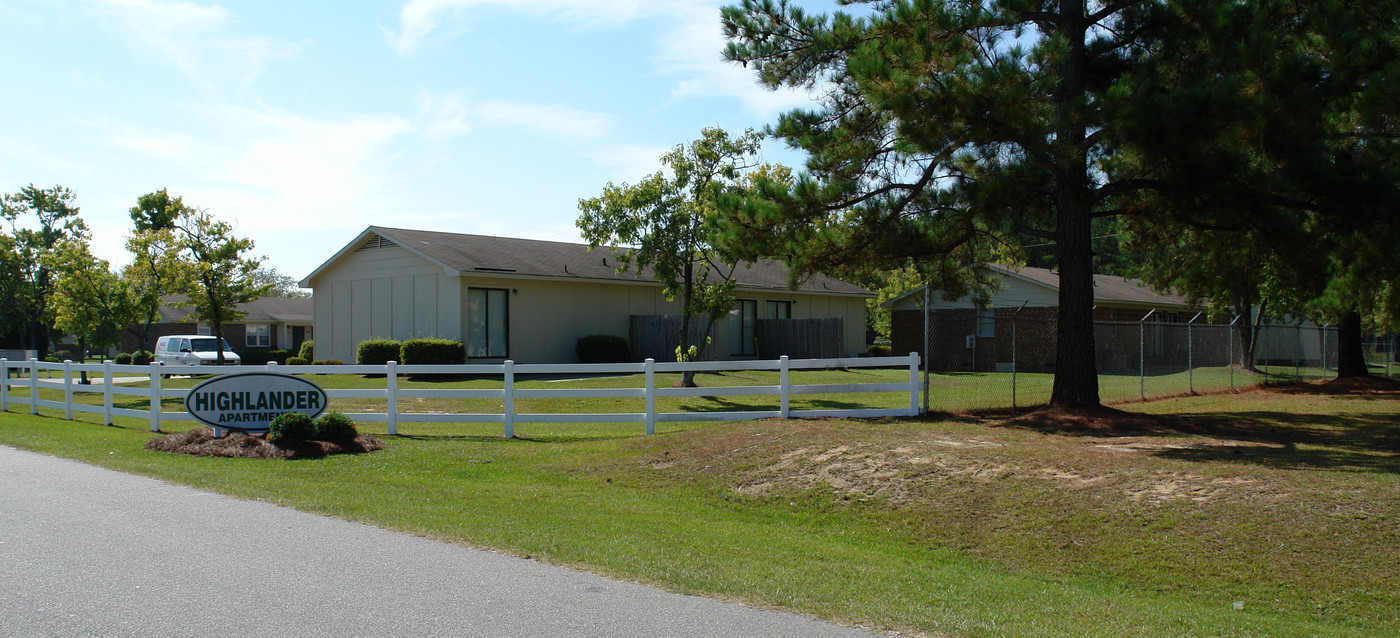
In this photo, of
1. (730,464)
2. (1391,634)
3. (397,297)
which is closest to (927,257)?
(730,464)

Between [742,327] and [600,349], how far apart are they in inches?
278

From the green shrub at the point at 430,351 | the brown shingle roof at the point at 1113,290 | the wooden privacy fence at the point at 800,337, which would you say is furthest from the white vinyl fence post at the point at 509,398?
the brown shingle roof at the point at 1113,290

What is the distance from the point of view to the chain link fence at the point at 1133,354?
22969 mm

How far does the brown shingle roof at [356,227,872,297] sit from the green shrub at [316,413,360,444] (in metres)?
14.5

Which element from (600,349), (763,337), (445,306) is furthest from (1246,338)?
(445,306)

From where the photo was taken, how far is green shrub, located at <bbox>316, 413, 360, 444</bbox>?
13.1 m

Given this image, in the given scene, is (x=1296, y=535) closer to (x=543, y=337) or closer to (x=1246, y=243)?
(x=1246, y=243)

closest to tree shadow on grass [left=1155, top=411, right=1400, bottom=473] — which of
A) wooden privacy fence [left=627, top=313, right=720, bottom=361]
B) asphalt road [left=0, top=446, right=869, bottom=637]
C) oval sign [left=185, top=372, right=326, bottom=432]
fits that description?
asphalt road [left=0, top=446, right=869, bottom=637]

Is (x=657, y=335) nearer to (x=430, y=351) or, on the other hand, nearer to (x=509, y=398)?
(x=430, y=351)

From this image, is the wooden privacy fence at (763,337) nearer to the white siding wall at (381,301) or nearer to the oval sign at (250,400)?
the white siding wall at (381,301)

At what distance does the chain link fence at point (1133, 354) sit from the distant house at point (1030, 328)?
0.16 feet

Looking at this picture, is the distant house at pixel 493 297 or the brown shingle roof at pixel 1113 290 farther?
the brown shingle roof at pixel 1113 290

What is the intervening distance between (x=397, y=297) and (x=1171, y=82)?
77.0 feet

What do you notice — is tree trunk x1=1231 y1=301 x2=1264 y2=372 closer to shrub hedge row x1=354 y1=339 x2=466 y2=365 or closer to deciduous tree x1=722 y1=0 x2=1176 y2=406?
deciduous tree x1=722 y1=0 x2=1176 y2=406
